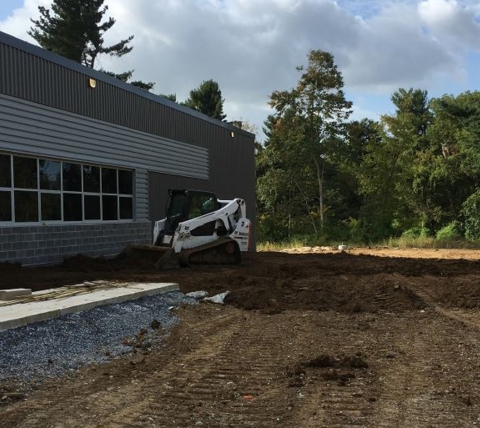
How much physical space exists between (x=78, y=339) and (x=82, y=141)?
33.9 feet

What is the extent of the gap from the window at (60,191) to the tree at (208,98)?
36.3 meters

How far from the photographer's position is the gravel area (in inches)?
242

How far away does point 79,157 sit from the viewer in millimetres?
16344

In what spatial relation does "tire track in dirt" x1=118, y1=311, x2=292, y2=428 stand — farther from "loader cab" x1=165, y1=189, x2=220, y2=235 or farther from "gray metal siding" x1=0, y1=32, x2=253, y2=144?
"gray metal siding" x1=0, y1=32, x2=253, y2=144

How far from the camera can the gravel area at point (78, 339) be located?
20.2 feet

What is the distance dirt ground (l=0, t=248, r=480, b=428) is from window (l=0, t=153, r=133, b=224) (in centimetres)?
328

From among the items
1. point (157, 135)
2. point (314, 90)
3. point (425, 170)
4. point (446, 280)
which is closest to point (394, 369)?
point (446, 280)

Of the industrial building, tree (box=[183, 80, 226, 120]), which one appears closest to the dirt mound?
the industrial building

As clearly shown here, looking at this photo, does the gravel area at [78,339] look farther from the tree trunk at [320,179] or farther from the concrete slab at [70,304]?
the tree trunk at [320,179]

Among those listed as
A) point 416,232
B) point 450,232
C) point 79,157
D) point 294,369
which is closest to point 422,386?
point 294,369

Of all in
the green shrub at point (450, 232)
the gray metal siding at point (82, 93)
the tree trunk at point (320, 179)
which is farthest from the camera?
the tree trunk at point (320, 179)

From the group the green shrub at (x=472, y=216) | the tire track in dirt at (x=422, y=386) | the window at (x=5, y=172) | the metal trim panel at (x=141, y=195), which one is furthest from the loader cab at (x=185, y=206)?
the green shrub at (x=472, y=216)

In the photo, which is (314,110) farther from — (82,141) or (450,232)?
(82,141)

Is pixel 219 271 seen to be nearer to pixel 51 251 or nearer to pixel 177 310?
pixel 51 251
